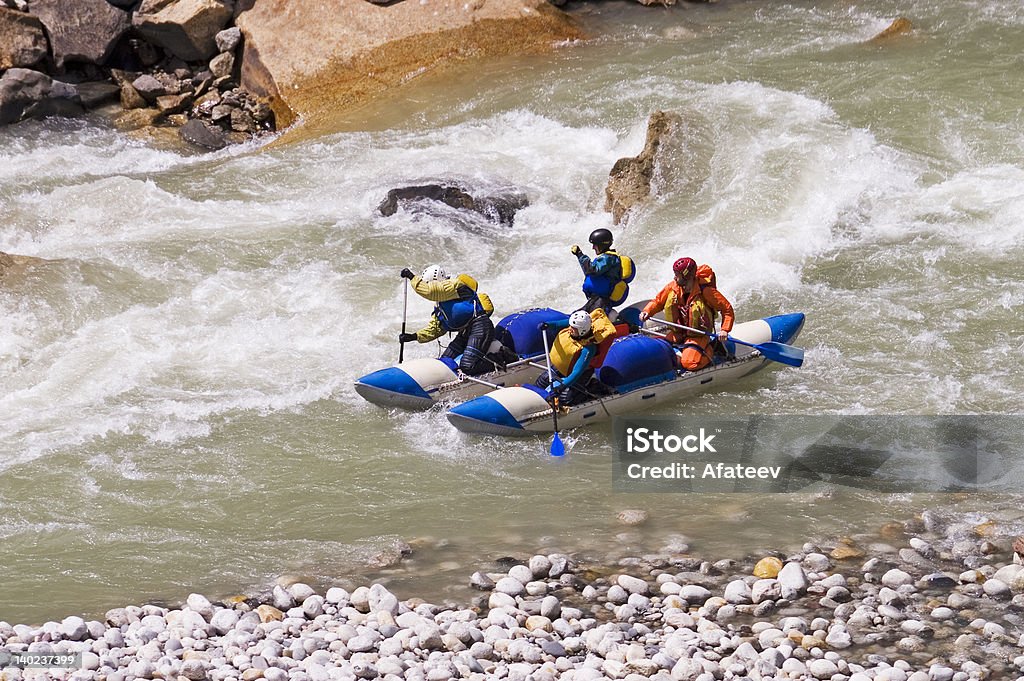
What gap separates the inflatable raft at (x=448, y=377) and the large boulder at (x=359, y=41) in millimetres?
7912

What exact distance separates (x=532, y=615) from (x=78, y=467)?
416 cm

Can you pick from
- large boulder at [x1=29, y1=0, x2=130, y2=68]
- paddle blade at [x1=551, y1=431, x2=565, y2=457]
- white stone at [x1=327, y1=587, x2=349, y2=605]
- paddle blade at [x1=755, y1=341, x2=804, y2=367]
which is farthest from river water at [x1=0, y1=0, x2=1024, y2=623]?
large boulder at [x1=29, y1=0, x2=130, y2=68]

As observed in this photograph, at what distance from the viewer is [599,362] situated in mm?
9695

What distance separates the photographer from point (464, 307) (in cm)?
1002

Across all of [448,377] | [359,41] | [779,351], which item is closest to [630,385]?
[779,351]

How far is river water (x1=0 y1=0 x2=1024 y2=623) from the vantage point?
26.8 feet

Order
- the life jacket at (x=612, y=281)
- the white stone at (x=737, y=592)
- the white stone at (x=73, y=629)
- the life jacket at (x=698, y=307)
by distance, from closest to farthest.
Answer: the white stone at (x=73, y=629) < the white stone at (x=737, y=592) < the life jacket at (x=698, y=307) < the life jacket at (x=612, y=281)

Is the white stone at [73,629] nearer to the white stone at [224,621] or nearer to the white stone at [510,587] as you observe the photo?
the white stone at [224,621]

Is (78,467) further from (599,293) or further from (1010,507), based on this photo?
(1010,507)

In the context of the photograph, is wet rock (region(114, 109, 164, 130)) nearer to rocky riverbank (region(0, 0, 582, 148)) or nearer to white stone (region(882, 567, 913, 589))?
rocky riverbank (region(0, 0, 582, 148))

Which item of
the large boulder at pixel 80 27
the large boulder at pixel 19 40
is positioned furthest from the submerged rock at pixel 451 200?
the large boulder at pixel 19 40

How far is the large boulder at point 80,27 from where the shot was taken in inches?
698

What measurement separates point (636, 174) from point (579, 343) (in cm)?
479

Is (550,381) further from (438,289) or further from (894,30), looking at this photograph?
(894,30)
